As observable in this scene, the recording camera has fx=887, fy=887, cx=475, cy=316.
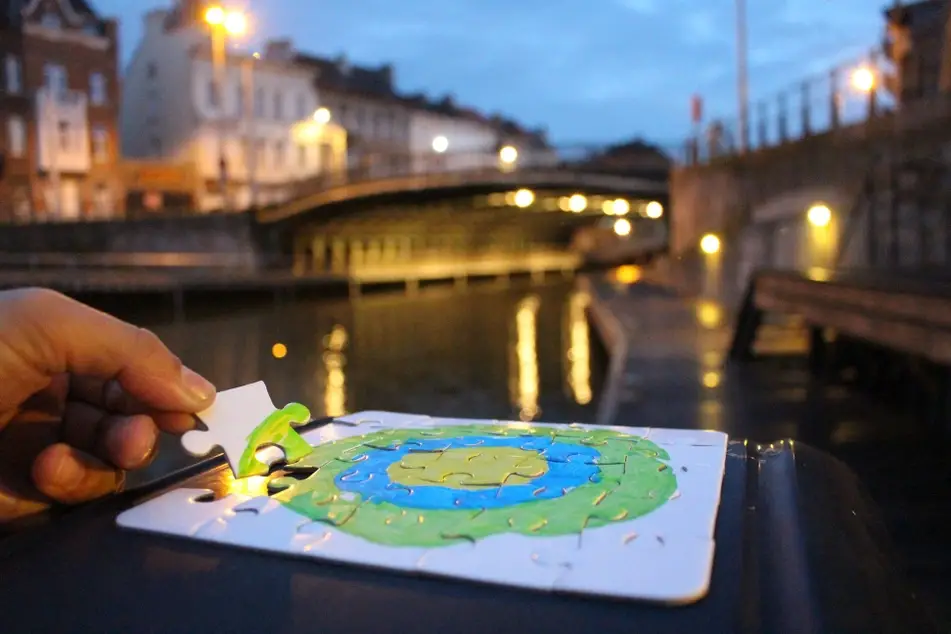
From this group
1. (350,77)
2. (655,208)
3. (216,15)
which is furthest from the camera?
(350,77)

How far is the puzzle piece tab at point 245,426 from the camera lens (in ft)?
5.24

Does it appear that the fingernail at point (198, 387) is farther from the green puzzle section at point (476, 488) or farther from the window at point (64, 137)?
the window at point (64, 137)

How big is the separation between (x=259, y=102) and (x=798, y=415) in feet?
121

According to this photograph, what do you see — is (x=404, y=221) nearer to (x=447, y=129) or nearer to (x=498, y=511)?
(x=447, y=129)

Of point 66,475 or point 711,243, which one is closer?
point 66,475

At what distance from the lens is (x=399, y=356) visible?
16844 millimetres

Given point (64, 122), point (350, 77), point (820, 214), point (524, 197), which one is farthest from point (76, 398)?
point (350, 77)

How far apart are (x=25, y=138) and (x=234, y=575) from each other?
1402 centimetres

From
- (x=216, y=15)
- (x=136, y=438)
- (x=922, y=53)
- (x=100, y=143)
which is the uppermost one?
(x=100, y=143)

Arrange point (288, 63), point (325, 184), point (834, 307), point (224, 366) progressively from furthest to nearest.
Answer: point (288, 63), point (325, 184), point (834, 307), point (224, 366)

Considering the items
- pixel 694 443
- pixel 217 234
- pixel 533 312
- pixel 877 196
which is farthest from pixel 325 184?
pixel 694 443

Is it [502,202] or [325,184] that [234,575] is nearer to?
[325,184]

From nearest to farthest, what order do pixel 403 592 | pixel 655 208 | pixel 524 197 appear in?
pixel 403 592
pixel 655 208
pixel 524 197

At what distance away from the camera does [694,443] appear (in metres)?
1.84
